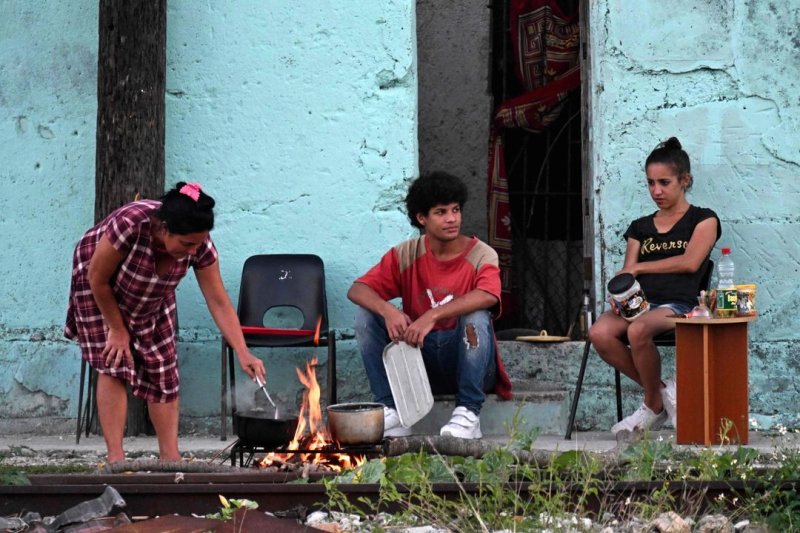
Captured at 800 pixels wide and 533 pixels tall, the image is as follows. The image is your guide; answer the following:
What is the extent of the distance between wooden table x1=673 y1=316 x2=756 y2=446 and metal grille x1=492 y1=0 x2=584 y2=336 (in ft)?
10.4

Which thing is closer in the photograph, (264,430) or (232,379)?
(264,430)

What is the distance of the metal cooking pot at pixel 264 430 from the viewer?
512 centimetres

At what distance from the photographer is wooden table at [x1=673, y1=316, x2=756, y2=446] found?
627 centimetres

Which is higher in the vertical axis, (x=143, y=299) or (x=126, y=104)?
(x=126, y=104)

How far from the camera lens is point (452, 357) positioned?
660 cm

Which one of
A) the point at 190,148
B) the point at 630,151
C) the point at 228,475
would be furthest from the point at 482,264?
the point at 228,475

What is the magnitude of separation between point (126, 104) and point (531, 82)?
3354 millimetres

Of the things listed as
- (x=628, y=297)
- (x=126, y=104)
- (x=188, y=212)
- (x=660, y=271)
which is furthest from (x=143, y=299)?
(x=660, y=271)

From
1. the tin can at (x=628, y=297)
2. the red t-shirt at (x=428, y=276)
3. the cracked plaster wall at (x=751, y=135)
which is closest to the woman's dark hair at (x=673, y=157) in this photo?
the cracked plaster wall at (x=751, y=135)

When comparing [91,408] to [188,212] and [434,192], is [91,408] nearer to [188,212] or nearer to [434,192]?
[434,192]

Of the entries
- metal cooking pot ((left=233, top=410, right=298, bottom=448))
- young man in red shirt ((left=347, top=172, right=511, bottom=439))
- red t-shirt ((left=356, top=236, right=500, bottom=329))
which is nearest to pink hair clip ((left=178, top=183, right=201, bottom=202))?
metal cooking pot ((left=233, top=410, right=298, bottom=448))

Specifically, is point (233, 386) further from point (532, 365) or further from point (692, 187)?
point (692, 187)

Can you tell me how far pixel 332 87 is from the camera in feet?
23.9

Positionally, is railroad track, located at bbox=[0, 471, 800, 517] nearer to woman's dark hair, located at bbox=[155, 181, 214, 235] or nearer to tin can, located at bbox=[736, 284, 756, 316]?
woman's dark hair, located at bbox=[155, 181, 214, 235]
